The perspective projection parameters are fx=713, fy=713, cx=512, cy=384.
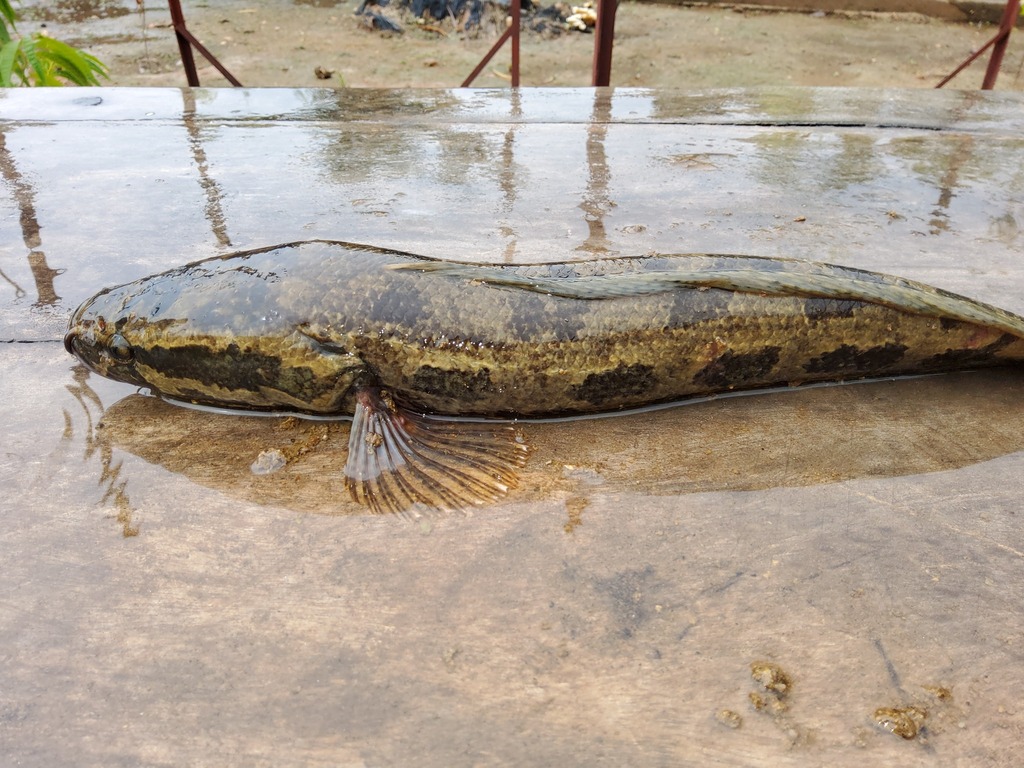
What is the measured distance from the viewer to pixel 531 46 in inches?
470

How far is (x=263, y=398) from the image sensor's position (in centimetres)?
255

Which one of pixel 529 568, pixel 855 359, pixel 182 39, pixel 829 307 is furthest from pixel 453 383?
pixel 182 39

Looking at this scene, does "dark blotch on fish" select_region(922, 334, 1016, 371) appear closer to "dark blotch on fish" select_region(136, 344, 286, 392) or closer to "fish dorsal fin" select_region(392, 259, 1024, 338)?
"fish dorsal fin" select_region(392, 259, 1024, 338)

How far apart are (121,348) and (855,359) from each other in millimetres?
2654

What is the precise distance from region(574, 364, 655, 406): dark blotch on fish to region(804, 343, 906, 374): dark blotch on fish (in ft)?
2.06

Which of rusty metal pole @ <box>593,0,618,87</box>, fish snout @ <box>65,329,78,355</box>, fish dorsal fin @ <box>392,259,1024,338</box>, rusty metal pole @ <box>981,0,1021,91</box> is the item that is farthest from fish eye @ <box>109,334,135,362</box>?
rusty metal pole @ <box>981,0,1021,91</box>

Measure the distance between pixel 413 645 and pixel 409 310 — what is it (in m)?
1.13

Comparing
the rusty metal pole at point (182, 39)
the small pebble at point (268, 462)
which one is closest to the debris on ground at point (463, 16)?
the rusty metal pole at point (182, 39)

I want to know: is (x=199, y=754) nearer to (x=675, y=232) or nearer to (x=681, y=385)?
(x=681, y=385)

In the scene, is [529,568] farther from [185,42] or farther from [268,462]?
[185,42]

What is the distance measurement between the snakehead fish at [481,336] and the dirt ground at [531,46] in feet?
27.8

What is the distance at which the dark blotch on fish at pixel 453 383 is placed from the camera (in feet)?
7.94

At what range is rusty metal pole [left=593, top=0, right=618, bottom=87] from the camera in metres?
6.22

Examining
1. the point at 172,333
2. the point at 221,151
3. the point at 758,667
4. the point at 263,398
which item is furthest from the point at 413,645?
the point at 221,151
